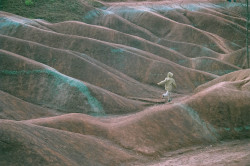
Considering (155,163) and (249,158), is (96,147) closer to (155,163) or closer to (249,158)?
(155,163)

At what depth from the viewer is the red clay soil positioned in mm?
14992

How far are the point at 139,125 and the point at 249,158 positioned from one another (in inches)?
297

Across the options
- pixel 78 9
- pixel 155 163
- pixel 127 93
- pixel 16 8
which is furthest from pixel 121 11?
pixel 155 163

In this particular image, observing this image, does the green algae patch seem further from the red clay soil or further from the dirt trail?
the dirt trail

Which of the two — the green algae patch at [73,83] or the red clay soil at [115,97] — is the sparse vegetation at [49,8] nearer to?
the red clay soil at [115,97]

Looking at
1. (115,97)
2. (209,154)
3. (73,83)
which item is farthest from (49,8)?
(209,154)

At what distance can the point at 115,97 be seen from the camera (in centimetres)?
2864

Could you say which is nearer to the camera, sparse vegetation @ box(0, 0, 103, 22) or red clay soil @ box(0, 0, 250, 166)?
red clay soil @ box(0, 0, 250, 166)

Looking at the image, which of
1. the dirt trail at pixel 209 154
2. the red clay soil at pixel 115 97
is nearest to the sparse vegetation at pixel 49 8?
the red clay soil at pixel 115 97

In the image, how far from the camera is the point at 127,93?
32.2 m

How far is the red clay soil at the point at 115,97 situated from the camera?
15.0 meters

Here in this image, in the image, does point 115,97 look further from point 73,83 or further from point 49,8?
point 49,8

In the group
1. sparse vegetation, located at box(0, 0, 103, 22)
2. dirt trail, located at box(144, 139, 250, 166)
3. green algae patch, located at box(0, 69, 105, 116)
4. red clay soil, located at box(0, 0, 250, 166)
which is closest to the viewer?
dirt trail, located at box(144, 139, 250, 166)

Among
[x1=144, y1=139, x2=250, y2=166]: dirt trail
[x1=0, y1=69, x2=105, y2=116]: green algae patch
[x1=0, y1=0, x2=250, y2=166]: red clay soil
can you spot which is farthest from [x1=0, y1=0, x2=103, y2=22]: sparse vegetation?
[x1=144, y1=139, x2=250, y2=166]: dirt trail
